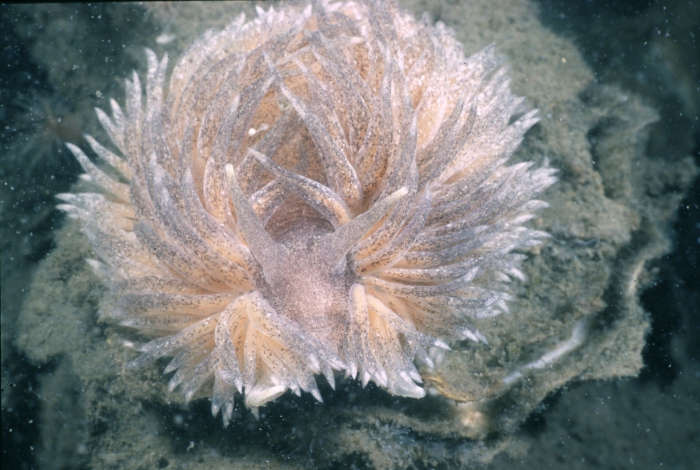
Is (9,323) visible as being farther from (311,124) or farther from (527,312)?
(527,312)

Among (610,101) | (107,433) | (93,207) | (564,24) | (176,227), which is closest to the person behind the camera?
(176,227)

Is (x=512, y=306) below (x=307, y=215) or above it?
below

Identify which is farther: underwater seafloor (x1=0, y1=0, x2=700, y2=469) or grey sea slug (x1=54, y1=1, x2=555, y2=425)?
underwater seafloor (x1=0, y1=0, x2=700, y2=469)

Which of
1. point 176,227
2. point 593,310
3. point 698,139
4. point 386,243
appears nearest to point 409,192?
point 386,243

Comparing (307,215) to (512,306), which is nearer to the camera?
(307,215)
